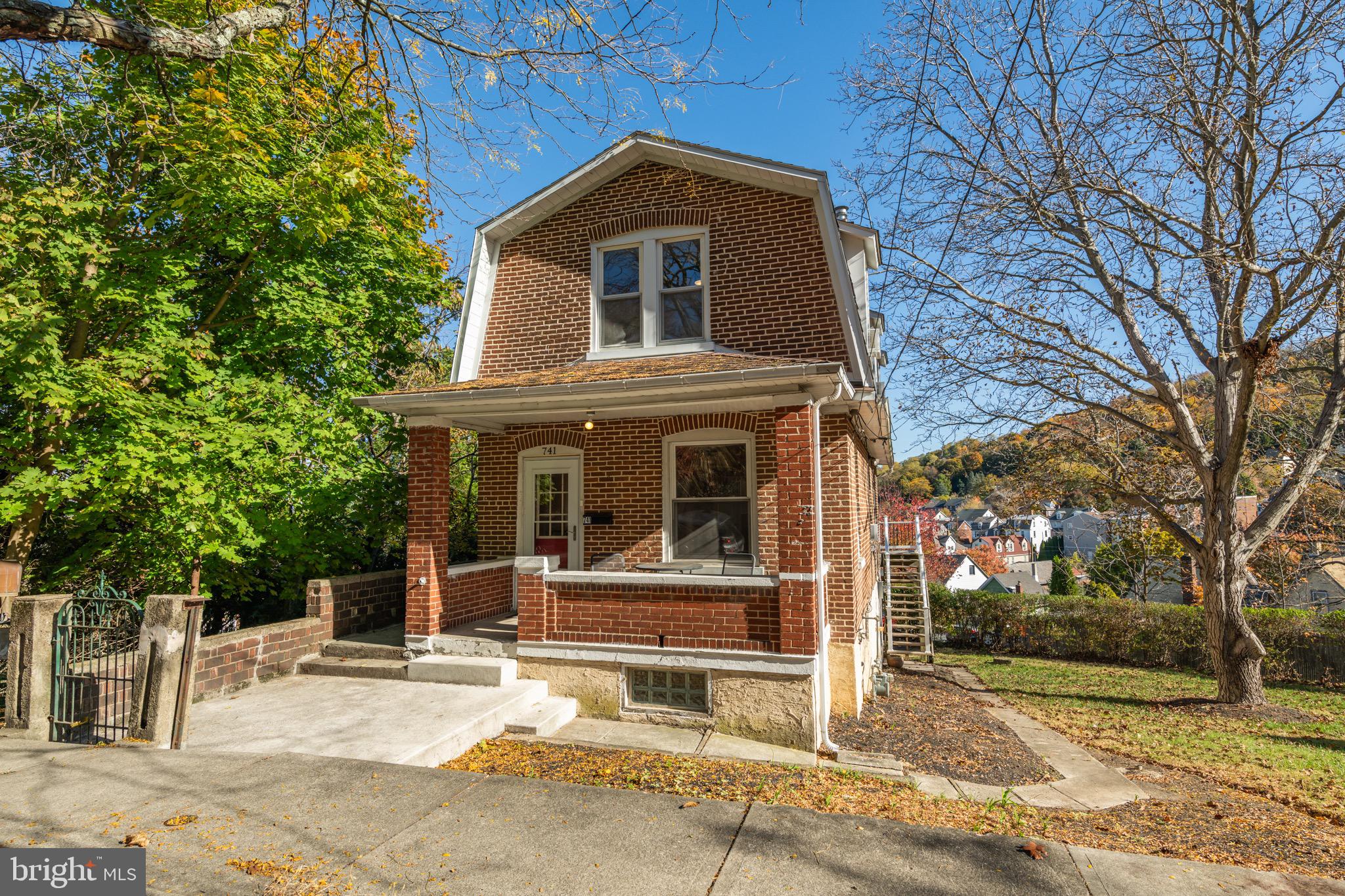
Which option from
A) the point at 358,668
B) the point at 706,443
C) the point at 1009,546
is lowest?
the point at 1009,546

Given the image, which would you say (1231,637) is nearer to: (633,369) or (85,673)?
(633,369)

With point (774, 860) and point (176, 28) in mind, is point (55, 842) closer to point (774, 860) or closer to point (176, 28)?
point (774, 860)

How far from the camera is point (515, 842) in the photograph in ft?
11.3

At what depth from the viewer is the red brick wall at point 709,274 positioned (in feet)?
28.8

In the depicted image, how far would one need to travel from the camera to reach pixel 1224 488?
34.9ft

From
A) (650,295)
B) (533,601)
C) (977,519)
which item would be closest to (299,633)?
(533,601)

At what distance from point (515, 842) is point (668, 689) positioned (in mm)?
4048

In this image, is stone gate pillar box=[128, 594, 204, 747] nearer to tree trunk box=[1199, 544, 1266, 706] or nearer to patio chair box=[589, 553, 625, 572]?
patio chair box=[589, 553, 625, 572]

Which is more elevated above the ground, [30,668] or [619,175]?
[619,175]

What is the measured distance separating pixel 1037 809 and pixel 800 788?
2042 mm

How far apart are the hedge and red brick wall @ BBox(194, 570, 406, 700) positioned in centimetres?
1565

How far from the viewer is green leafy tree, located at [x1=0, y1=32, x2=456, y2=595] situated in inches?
291

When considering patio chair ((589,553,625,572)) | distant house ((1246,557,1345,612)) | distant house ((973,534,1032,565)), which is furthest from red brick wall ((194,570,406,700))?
distant house ((973,534,1032,565))

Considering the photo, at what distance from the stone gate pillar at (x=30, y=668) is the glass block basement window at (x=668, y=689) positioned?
531 cm
